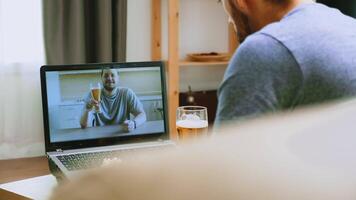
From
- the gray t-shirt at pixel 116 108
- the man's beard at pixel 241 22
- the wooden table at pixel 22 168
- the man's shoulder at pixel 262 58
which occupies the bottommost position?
the wooden table at pixel 22 168

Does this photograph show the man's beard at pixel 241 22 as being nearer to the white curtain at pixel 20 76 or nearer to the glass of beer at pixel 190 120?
the glass of beer at pixel 190 120

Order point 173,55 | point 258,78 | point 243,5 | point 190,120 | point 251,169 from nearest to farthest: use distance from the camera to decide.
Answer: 1. point 251,169
2. point 258,78
3. point 243,5
4. point 190,120
5. point 173,55

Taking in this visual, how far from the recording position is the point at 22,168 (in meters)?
3.39

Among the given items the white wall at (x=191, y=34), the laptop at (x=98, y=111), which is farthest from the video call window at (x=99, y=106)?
the white wall at (x=191, y=34)

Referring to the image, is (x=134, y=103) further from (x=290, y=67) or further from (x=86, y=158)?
(x=290, y=67)

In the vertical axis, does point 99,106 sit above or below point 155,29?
below

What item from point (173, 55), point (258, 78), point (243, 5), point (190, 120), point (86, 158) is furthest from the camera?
point (173, 55)

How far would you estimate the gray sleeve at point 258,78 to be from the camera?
0.66m

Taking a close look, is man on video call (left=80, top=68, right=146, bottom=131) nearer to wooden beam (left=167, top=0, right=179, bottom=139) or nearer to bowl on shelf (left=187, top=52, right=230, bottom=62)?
wooden beam (left=167, top=0, right=179, bottom=139)

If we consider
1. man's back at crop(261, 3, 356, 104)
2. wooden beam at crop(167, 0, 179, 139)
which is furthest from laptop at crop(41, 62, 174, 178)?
wooden beam at crop(167, 0, 179, 139)

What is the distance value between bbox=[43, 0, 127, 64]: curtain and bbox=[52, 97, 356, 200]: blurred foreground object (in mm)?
3379

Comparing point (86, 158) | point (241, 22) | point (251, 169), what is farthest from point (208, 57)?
point (251, 169)

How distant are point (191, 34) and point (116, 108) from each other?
8.28 feet

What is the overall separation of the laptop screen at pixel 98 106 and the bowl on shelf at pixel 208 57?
220cm
